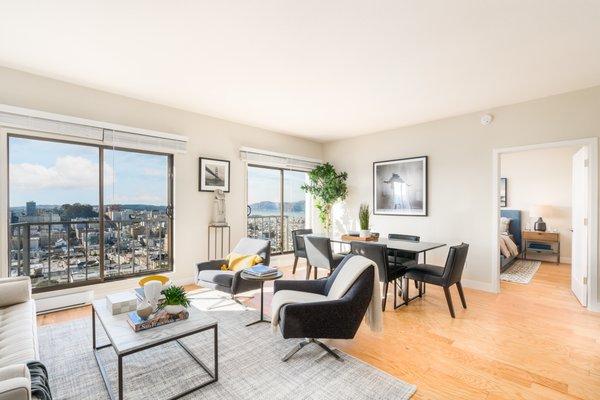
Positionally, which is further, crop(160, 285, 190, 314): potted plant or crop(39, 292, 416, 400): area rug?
crop(160, 285, 190, 314): potted plant

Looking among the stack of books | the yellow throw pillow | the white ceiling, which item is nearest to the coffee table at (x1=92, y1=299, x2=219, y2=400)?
the stack of books

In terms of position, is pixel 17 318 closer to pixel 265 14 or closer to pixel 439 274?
pixel 265 14

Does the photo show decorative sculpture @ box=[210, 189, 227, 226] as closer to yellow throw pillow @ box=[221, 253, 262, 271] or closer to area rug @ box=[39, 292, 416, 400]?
yellow throw pillow @ box=[221, 253, 262, 271]

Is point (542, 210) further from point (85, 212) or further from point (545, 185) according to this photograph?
point (85, 212)

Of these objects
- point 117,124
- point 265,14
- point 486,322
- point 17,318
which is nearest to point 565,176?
point 486,322

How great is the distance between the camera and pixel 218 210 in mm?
4578

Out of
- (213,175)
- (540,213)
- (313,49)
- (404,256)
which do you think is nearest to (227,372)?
(313,49)

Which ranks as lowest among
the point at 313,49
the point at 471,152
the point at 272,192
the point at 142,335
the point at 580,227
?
the point at 142,335

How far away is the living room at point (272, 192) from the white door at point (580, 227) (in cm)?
7

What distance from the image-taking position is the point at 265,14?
2.13 metres

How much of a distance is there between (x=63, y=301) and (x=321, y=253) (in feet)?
10.0

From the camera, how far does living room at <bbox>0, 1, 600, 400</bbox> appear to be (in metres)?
2.08

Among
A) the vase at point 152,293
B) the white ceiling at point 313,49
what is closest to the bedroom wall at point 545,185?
the white ceiling at point 313,49

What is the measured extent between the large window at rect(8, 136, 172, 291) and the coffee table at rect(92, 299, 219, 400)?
171cm
